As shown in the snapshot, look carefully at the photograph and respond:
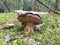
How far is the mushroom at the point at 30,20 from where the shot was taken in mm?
2586

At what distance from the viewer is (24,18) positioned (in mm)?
2637

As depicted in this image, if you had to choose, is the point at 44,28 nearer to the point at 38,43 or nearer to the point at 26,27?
the point at 26,27

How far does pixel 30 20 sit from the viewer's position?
265 centimetres

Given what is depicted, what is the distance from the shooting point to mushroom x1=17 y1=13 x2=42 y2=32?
8.48 ft

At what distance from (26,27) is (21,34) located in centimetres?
17

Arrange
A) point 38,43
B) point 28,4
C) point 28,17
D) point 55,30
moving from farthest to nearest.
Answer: point 28,4 → point 55,30 → point 28,17 → point 38,43

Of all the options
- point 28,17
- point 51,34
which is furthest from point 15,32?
point 51,34

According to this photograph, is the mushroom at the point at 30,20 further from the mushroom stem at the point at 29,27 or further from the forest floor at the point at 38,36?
the forest floor at the point at 38,36

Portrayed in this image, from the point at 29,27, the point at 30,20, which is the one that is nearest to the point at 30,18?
the point at 30,20

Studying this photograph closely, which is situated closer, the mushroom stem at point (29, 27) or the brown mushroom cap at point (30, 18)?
the brown mushroom cap at point (30, 18)

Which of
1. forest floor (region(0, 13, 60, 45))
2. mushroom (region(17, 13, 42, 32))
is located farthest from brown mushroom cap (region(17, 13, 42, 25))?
forest floor (region(0, 13, 60, 45))

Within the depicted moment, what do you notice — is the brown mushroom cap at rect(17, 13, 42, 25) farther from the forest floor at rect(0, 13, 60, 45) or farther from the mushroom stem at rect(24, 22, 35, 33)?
the forest floor at rect(0, 13, 60, 45)

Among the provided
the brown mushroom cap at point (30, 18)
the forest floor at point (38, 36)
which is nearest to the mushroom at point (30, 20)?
the brown mushroom cap at point (30, 18)

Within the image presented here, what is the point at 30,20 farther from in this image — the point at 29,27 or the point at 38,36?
the point at 38,36
